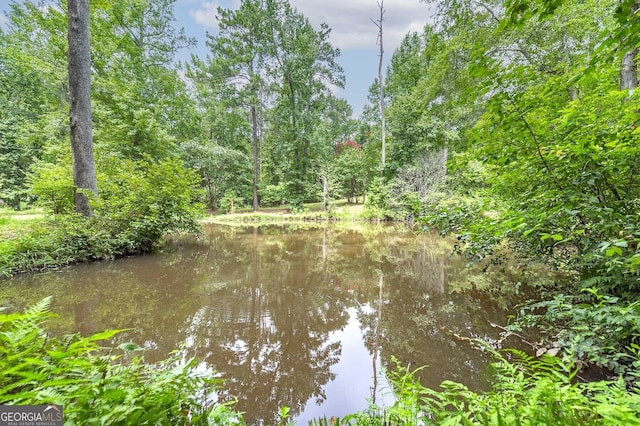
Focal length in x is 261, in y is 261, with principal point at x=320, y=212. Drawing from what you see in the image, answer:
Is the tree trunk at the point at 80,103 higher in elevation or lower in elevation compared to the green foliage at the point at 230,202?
higher

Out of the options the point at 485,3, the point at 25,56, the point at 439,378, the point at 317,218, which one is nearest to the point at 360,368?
the point at 439,378

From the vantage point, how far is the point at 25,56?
30.7ft

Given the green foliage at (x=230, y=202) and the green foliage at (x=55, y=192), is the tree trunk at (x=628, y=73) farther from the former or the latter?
the green foliage at (x=230, y=202)

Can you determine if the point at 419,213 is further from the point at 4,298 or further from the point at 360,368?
the point at 4,298

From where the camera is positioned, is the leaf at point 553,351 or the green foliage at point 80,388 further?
the leaf at point 553,351

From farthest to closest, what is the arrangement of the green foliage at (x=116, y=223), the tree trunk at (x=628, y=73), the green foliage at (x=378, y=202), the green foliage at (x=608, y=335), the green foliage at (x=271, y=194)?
the green foliage at (x=271, y=194) → the green foliage at (x=378, y=202) → the green foliage at (x=116, y=223) → the tree trunk at (x=628, y=73) → the green foliage at (x=608, y=335)

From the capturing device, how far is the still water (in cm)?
Result: 198

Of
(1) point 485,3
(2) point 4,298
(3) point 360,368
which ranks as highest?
(1) point 485,3

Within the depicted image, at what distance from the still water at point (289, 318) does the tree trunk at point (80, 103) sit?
1.67 metres

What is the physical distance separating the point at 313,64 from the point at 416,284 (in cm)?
1919

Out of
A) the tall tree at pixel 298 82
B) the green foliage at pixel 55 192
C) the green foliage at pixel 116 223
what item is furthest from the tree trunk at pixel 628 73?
the tall tree at pixel 298 82

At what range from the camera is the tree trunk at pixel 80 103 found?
481cm

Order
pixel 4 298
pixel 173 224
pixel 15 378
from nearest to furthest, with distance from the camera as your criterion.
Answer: pixel 15 378 < pixel 4 298 < pixel 173 224

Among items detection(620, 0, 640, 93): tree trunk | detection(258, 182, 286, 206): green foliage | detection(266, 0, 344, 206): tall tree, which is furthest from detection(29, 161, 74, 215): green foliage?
detection(258, 182, 286, 206): green foliage
